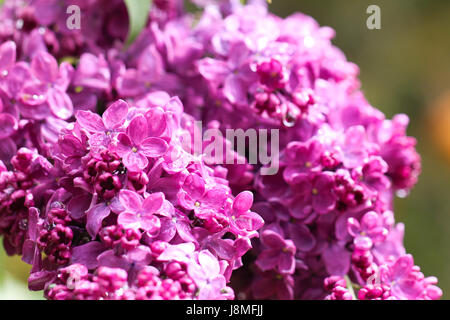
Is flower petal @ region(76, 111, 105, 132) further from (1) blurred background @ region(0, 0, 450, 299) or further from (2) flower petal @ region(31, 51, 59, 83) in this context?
(1) blurred background @ region(0, 0, 450, 299)

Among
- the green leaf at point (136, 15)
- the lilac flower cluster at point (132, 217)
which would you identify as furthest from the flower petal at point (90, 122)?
the green leaf at point (136, 15)

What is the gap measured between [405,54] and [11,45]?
1268 millimetres

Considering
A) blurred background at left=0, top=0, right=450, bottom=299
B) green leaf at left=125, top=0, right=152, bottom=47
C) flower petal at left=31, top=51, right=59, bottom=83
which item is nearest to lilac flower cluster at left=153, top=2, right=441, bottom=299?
green leaf at left=125, top=0, right=152, bottom=47

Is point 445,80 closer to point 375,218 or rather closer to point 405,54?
point 405,54

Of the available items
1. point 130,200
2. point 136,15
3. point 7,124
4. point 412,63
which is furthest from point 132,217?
point 412,63

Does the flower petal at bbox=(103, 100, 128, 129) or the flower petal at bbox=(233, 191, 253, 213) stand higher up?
the flower petal at bbox=(103, 100, 128, 129)

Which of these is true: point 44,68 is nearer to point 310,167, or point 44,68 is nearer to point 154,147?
point 154,147

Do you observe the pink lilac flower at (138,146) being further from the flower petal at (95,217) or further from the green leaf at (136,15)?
the green leaf at (136,15)

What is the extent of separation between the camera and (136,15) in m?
0.77

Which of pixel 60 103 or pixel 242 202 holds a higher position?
pixel 60 103

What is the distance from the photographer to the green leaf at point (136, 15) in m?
0.76

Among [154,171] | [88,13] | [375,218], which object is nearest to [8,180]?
[154,171]

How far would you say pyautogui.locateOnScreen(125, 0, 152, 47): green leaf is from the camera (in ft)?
2.51

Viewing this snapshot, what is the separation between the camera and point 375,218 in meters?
0.67
